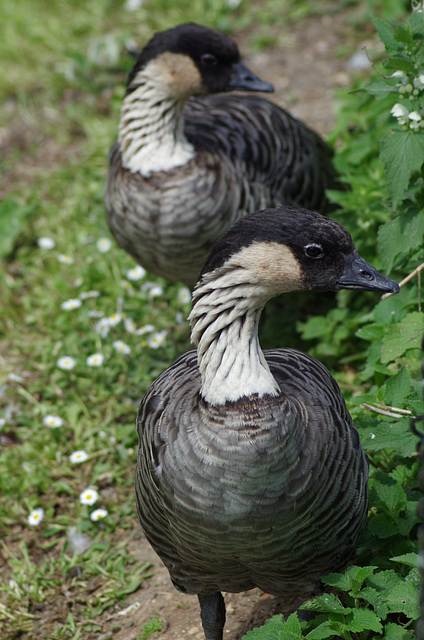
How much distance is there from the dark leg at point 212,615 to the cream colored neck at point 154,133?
241cm

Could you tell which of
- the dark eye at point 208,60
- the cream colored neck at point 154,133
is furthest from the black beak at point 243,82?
the cream colored neck at point 154,133

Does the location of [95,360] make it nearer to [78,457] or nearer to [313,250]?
[78,457]

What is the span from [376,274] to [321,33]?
549cm

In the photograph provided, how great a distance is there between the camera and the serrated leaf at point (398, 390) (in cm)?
331

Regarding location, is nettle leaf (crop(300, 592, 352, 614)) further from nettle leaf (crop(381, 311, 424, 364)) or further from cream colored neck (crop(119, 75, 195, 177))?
cream colored neck (crop(119, 75, 195, 177))

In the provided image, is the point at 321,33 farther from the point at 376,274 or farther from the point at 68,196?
the point at 376,274

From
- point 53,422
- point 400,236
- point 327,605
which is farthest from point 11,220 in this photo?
point 327,605

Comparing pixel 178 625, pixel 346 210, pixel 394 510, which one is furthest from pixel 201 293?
pixel 346 210

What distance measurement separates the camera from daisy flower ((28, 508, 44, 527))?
4.27 m

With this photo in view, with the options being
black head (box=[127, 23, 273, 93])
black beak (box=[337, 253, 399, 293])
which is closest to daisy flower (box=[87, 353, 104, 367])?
black head (box=[127, 23, 273, 93])

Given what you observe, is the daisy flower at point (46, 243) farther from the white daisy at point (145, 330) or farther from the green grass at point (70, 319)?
the white daisy at point (145, 330)

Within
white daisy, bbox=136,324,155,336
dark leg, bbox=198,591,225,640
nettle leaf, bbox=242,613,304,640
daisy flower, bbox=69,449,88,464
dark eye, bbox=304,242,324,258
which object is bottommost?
daisy flower, bbox=69,449,88,464

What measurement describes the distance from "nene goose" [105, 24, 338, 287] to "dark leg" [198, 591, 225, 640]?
199 centimetres

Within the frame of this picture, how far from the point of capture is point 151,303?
5617 mm
